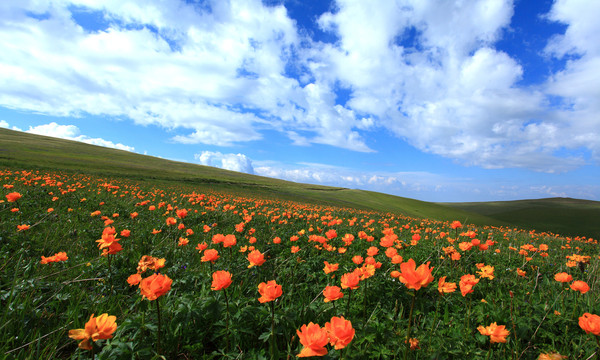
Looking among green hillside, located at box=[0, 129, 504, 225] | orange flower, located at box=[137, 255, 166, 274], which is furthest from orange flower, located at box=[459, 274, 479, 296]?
green hillside, located at box=[0, 129, 504, 225]

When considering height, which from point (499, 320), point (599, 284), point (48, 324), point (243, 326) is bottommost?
point (48, 324)

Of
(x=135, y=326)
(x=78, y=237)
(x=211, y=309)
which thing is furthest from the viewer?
(x=78, y=237)

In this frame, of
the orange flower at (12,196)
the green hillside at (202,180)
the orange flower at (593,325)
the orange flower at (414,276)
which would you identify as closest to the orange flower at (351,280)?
the orange flower at (414,276)

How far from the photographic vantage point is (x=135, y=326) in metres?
1.94

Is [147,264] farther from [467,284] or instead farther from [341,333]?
[467,284]

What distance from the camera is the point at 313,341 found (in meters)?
1.37

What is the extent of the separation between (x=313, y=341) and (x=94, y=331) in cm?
123

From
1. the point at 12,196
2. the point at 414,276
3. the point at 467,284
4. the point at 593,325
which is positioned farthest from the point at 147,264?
the point at 12,196

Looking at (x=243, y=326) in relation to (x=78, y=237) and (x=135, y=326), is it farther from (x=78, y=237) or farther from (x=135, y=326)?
(x=78, y=237)

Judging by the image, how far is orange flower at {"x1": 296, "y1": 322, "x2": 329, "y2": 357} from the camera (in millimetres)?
1330

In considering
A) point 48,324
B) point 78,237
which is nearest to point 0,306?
point 48,324

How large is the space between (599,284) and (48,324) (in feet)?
21.0

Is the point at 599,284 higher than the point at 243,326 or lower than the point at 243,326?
higher

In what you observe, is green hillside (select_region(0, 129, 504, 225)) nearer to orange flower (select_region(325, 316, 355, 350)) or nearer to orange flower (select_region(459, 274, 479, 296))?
orange flower (select_region(459, 274, 479, 296))
